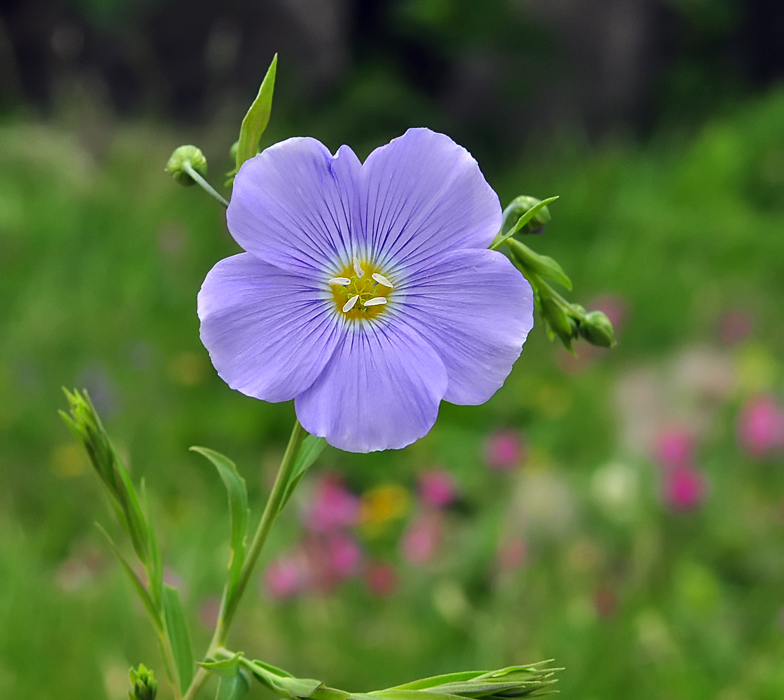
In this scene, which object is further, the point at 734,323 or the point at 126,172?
the point at 126,172

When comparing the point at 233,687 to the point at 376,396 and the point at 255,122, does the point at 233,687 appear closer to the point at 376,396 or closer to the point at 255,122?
the point at 376,396

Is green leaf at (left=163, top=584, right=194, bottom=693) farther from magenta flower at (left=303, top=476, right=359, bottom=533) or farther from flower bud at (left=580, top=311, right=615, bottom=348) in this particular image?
magenta flower at (left=303, top=476, right=359, bottom=533)

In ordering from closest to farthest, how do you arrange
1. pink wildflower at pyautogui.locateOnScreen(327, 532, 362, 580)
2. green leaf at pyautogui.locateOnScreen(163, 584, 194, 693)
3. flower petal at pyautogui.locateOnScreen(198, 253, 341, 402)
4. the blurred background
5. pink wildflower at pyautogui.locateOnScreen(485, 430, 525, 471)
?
1. flower petal at pyautogui.locateOnScreen(198, 253, 341, 402)
2. green leaf at pyautogui.locateOnScreen(163, 584, 194, 693)
3. the blurred background
4. pink wildflower at pyautogui.locateOnScreen(327, 532, 362, 580)
5. pink wildflower at pyautogui.locateOnScreen(485, 430, 525, 471)

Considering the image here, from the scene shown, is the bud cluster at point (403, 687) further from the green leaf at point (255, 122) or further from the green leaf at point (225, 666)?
the green leaf at point (255, 122)

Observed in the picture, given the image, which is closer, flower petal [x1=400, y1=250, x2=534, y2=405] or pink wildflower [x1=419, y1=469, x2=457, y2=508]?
flower petal [x1=400, y1=250, x2=534, y2=405]

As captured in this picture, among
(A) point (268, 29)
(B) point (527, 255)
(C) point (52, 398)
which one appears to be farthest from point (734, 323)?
(A) point (268, 29)

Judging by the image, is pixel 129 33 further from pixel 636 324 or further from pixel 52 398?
pixel 636 324

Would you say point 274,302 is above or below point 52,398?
below

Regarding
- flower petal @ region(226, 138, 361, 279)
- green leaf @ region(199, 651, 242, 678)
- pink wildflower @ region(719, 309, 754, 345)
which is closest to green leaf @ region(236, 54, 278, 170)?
flower petal @ region(226, 138, 361, 279)
